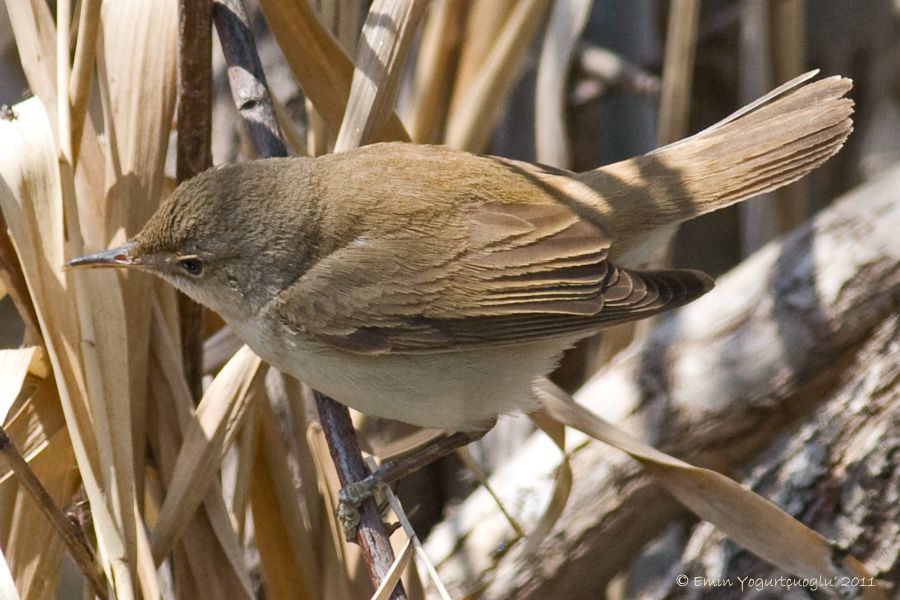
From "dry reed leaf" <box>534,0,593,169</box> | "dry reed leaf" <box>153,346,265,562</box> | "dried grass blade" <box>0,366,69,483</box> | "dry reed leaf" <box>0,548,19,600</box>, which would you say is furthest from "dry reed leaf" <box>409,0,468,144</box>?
"dry reed leaf" <box>0,548,19,600</box>

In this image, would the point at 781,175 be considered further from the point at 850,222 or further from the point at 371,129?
the point at 371,129

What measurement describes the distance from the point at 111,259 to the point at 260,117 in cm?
57

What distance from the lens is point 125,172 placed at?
2.27m

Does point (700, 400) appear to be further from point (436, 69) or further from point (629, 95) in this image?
point (629, 95)

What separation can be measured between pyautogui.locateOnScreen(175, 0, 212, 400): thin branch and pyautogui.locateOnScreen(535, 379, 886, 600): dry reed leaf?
3.40ft

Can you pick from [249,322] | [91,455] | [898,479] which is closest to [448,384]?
[249,322]

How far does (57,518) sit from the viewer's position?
1800 millimetres

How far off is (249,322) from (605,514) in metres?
1.15

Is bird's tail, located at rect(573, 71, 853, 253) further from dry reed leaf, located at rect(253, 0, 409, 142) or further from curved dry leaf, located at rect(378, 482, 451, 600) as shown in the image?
curved dry leaf, located at rect(378, 482, 451, 600)

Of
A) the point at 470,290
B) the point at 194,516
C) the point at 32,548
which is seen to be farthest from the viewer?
the point at 470,290

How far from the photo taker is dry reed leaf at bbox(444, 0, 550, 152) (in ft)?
9.64

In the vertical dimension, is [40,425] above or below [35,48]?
below

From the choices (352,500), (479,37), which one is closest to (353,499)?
(352,500)

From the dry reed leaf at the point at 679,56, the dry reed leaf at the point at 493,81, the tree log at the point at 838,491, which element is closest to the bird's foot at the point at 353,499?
the tree log at the point at 838,491
